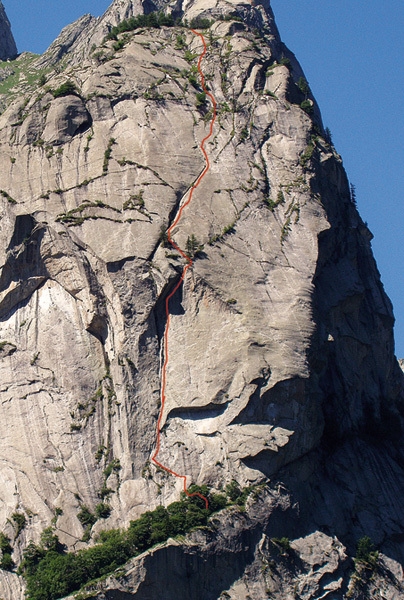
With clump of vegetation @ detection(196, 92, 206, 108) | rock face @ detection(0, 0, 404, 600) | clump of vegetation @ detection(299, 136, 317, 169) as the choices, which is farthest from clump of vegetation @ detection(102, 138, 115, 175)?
clump of vegetation @ detection(299, 136, 317, 169)

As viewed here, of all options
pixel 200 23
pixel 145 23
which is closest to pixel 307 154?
pixel 200 23

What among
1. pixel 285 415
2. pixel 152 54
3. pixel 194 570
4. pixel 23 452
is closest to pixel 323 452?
pixel 285 415

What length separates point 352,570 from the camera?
56.6 metres

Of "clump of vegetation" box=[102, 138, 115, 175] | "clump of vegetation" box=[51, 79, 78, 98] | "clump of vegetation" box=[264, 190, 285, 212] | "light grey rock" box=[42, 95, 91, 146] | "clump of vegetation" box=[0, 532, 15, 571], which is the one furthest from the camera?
"clump of vegetation" box=[51, 79, 78, 98]

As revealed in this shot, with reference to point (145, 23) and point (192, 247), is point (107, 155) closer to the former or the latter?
point (192, 247)

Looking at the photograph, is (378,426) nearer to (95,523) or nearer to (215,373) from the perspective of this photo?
(215,373)

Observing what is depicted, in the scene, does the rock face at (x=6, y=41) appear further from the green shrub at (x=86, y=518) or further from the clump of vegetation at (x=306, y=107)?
the green shrub at (x=86, y=518)

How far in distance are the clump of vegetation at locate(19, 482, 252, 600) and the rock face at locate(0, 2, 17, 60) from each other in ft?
Answer: 252

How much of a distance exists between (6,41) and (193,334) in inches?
3008

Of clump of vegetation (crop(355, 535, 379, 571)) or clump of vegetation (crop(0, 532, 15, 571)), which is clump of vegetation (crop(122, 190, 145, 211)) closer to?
clump of vegetation (crop(0, 532, 15, 571))

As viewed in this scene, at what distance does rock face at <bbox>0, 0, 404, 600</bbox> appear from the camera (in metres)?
56.6

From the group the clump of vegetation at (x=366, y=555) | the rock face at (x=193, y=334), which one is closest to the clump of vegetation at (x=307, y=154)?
the rock face at (x=193, y=334)

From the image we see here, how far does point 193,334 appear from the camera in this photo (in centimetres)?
5959

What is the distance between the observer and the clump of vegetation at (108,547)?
52875 millimetres
